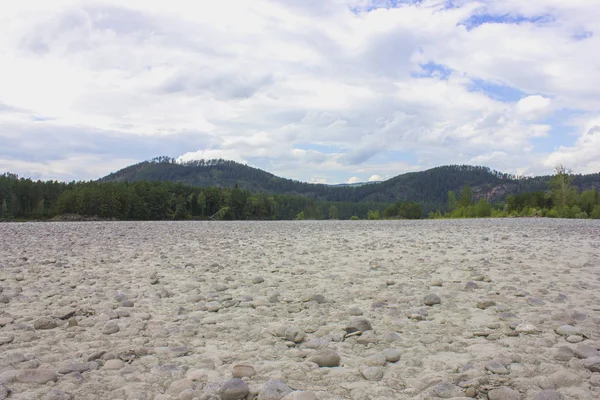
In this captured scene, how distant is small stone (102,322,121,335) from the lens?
4.64 meters

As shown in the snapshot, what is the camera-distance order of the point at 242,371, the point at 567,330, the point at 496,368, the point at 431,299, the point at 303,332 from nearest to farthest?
the point at 496,368 < the point at 242,371 < the point at 567,330 < the point at 303,332 < the point at 431,299

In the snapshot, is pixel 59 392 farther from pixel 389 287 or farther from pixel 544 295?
pixel 544 295

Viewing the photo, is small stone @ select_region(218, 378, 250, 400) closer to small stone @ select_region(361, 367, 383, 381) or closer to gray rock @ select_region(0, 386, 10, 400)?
small stone @ select_region(361, 367, 383, 381)

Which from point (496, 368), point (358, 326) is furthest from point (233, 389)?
point (496, 368)

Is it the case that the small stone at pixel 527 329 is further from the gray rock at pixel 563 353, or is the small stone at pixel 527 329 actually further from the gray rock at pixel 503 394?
the gray rock at pixel 503 394

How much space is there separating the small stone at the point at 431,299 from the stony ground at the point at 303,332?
34mm

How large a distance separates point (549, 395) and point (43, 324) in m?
5.48

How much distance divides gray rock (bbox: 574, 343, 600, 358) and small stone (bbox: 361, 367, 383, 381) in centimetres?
198

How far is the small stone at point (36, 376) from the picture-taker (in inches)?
128

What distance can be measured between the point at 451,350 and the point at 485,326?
101cm

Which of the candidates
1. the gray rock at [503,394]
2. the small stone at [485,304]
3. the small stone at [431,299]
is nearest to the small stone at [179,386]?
the gray rock at [503,394]

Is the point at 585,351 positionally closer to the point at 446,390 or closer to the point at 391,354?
the point at 446,390

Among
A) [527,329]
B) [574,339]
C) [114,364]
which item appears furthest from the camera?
[527,329]

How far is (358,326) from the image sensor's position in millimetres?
4648
